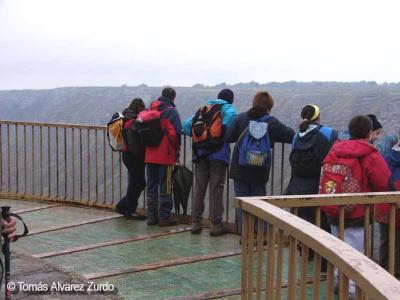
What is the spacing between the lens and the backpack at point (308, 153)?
5.63 m

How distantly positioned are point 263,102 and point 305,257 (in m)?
3.78

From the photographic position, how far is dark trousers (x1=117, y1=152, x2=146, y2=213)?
311 inches

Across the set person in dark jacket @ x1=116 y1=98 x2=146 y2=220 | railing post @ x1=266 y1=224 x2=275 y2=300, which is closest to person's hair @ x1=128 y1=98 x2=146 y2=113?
person in dark jacket @ x1=116 y1=98 x2=146 y2=220

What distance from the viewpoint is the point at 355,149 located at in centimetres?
475

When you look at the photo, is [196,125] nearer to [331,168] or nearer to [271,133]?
[271,133]

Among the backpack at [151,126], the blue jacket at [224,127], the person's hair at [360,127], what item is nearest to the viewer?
the person's hair at [360,127]

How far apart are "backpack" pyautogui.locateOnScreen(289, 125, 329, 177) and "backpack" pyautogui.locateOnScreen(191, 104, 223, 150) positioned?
1197 millimetres

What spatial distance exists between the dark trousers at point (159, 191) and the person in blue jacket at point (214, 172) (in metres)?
0.38

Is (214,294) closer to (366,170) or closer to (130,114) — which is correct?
(366,170)

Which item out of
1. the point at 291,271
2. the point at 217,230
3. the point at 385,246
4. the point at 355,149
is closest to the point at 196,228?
the point at 217,230

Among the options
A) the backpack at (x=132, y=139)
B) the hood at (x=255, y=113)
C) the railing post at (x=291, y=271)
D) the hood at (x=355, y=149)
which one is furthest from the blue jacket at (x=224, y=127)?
the railing post at (x=291, y=271)

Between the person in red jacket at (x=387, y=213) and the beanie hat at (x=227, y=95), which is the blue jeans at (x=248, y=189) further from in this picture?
the person in red jacket at (x=387, y=213)

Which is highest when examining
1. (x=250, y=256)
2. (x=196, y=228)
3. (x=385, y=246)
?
(x=250, y=256)

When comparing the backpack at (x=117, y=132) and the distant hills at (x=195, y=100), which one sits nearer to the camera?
the backpack at (x=117, y=132)
